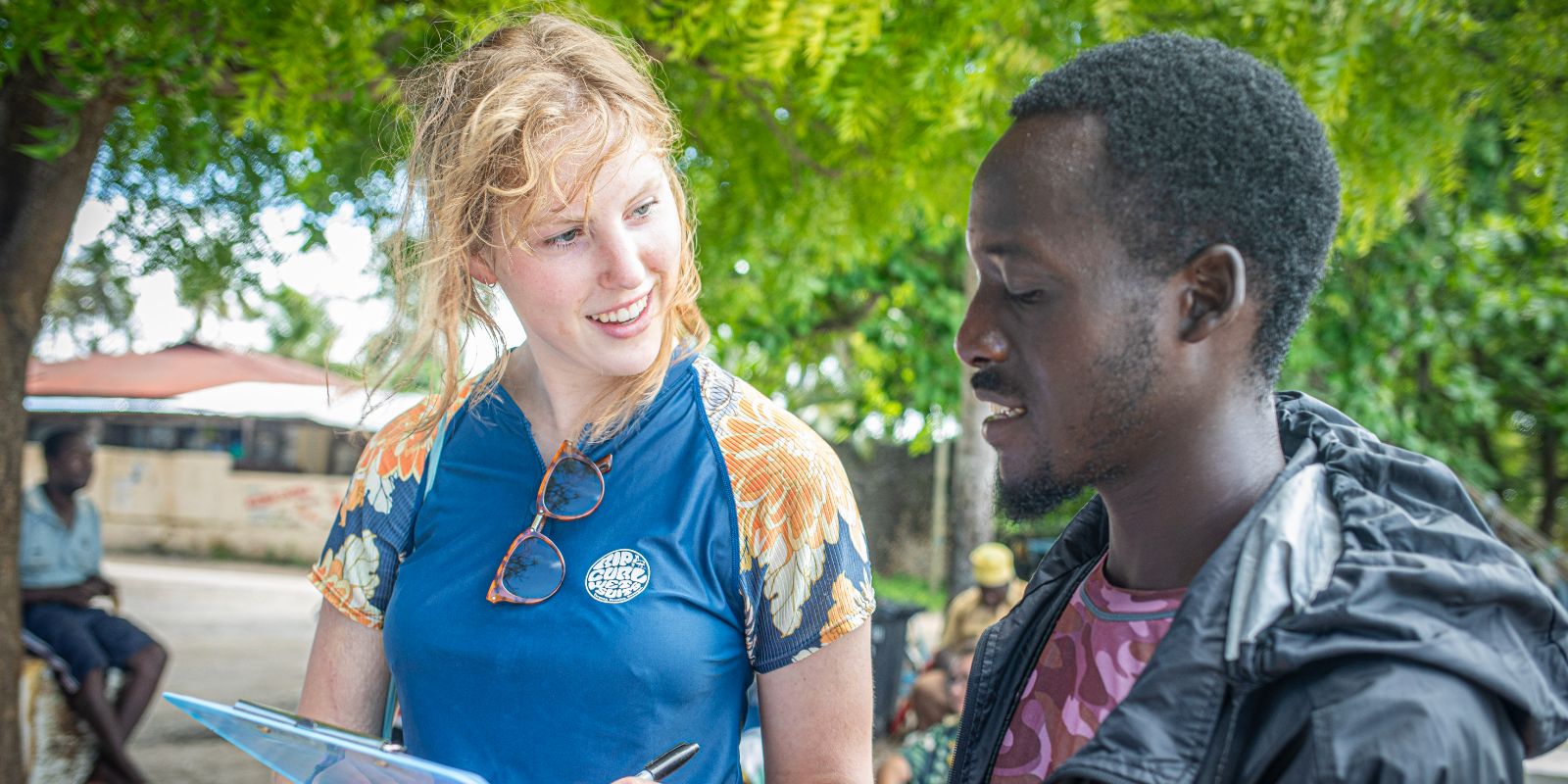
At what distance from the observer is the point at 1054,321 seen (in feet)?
4.07

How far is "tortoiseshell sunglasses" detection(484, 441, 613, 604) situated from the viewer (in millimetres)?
1645

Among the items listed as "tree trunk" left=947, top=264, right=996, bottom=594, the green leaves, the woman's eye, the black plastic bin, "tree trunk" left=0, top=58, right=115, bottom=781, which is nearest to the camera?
the woman's eye

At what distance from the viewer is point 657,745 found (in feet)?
5.27

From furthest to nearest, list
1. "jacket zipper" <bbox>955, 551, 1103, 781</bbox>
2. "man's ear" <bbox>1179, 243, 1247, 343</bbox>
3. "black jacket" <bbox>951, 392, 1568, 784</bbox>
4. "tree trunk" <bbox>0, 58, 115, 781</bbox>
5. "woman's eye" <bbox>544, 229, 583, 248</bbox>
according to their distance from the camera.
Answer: "tree trunk" <bbox>0, 58, 115, 781</bbox>, "woman's eye" <bbox>544, 229, 583, 248</bbox>, "jacket zipper" <bbox>955, 551, 1103, 781</bbox>, "man's ear" <bbox>1179, 243, 1247, 343</bbox>, "black jacket" <bbox>951, 392, 1568, 784</bbox>

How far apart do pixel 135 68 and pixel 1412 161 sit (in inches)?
161

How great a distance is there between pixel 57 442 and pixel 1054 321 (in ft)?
22.8

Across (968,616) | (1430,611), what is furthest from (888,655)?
(1430,611)

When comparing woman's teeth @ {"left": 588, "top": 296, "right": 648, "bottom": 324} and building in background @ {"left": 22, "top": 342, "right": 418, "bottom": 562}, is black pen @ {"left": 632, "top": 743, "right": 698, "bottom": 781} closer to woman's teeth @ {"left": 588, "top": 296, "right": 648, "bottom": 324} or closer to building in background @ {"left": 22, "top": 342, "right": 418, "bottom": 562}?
woman's teeth @ {"left": 588, "top": 296, "right": 648, "bottom": 324}

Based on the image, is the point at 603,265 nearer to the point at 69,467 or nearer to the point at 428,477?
the point at 428,477

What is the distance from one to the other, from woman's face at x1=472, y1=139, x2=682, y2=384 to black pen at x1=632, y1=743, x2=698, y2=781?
1.79ft

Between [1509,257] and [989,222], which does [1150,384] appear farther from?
[1509,257]

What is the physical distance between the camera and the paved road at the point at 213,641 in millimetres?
6859

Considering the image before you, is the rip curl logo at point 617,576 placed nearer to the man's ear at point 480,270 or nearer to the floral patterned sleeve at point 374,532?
the floral patterned sleeve at point 374,532

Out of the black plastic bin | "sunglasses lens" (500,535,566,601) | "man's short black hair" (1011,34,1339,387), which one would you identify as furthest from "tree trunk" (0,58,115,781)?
the black plastic bin
